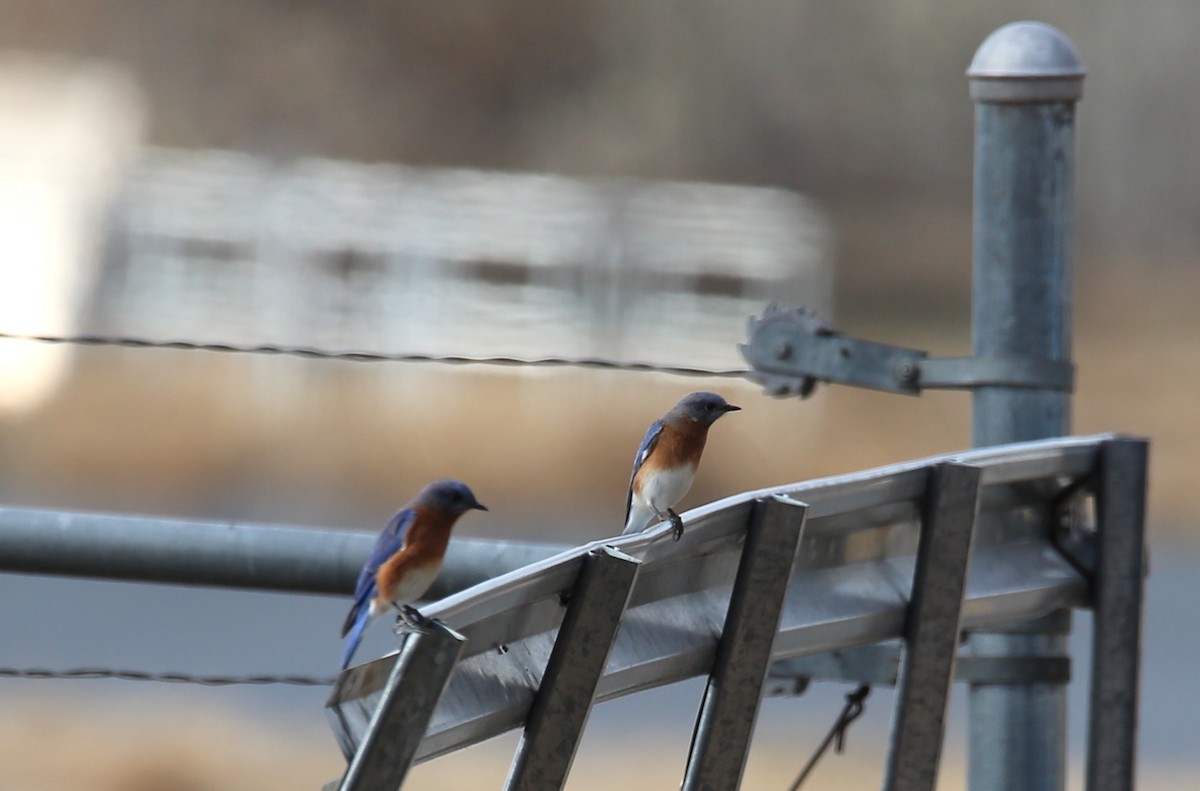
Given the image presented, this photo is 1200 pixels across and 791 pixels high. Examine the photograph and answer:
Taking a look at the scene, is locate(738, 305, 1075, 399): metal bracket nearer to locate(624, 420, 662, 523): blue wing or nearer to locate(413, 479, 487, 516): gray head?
locate(624, 420, 662, 523): blue wing

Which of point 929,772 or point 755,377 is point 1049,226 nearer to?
point 755,377

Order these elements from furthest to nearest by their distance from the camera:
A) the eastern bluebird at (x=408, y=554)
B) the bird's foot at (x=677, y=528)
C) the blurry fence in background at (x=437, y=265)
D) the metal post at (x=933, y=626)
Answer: the blurry fence in background at (x=437, y=265) < the eastern bluebird at (x=408, y=554) < the metal post at (x=933, y=626) < the bird's foot at (x=677, y=528)

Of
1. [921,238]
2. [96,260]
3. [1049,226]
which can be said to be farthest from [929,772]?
[921,238]

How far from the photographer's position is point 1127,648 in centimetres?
164

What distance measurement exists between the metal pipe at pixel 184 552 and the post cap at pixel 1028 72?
0.79m

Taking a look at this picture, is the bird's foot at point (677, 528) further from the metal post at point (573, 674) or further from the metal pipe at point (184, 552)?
the metal pipe at point (184, 552)

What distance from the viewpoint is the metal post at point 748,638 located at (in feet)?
4.15

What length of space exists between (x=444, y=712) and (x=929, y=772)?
573mm

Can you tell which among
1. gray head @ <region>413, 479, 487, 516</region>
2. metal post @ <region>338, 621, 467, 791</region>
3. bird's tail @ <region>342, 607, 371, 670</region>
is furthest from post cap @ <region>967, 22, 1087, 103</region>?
metal post @ <region>338, 621, 467, 791</region>

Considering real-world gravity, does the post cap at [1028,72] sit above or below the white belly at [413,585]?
above

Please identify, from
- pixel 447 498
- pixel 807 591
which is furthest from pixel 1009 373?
pixel 447 498

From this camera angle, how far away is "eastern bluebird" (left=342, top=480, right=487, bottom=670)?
61.2 inches

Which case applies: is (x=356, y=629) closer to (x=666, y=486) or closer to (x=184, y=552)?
(x=184, y=552)

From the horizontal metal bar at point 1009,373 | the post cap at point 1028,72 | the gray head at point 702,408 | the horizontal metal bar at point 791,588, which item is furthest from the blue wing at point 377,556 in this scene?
the post cap at point 1028,72
